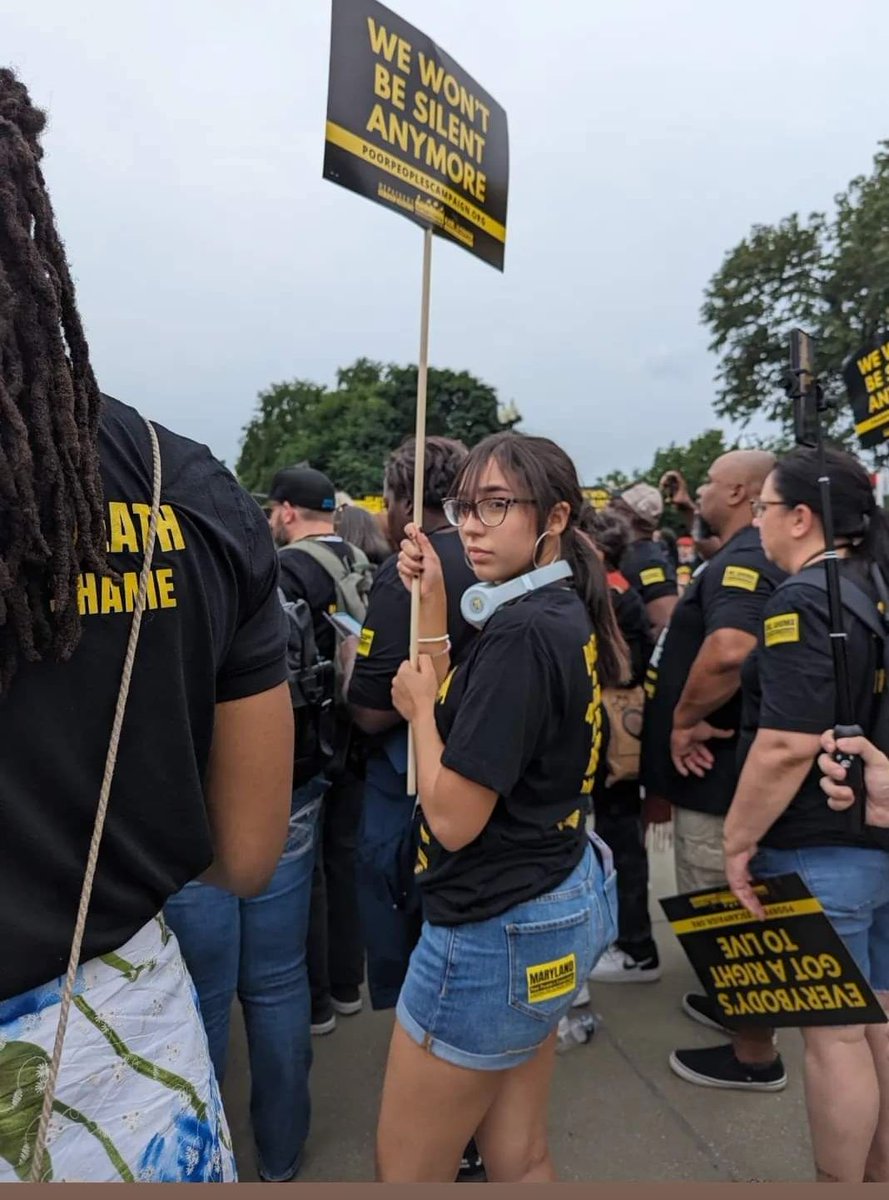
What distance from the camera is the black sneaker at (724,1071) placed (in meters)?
2.99

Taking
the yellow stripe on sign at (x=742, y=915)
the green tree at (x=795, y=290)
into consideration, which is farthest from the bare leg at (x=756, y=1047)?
the green tree at (x=795, y=290)

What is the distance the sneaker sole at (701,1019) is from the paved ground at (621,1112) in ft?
0.09

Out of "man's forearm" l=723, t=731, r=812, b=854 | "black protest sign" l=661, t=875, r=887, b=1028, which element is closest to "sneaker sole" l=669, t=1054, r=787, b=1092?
"black protest sign" l=661, t=875, r=887, b=1028

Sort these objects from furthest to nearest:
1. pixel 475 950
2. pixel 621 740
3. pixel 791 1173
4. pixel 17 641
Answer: pixel 621 740, pixel 791 1173, pixel 475 950, pixel 17 641

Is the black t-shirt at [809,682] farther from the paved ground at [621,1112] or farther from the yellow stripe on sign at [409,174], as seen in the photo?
the yellow stripe on sign at [409,174]

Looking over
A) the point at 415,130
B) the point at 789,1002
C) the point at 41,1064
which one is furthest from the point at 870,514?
the point at 41,1064

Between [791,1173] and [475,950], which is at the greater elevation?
[475,950]

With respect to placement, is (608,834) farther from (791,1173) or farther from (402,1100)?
(402,1100)

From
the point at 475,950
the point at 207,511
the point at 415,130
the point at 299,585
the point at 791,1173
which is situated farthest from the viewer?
the point at 299,585

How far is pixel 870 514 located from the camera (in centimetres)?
242

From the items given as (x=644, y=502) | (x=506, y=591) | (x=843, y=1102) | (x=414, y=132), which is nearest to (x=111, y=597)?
(x=506, y=591)

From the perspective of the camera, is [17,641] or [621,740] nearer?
[17,641]

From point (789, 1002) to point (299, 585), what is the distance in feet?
6.15

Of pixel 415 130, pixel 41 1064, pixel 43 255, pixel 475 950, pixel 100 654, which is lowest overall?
pixel 475 950
